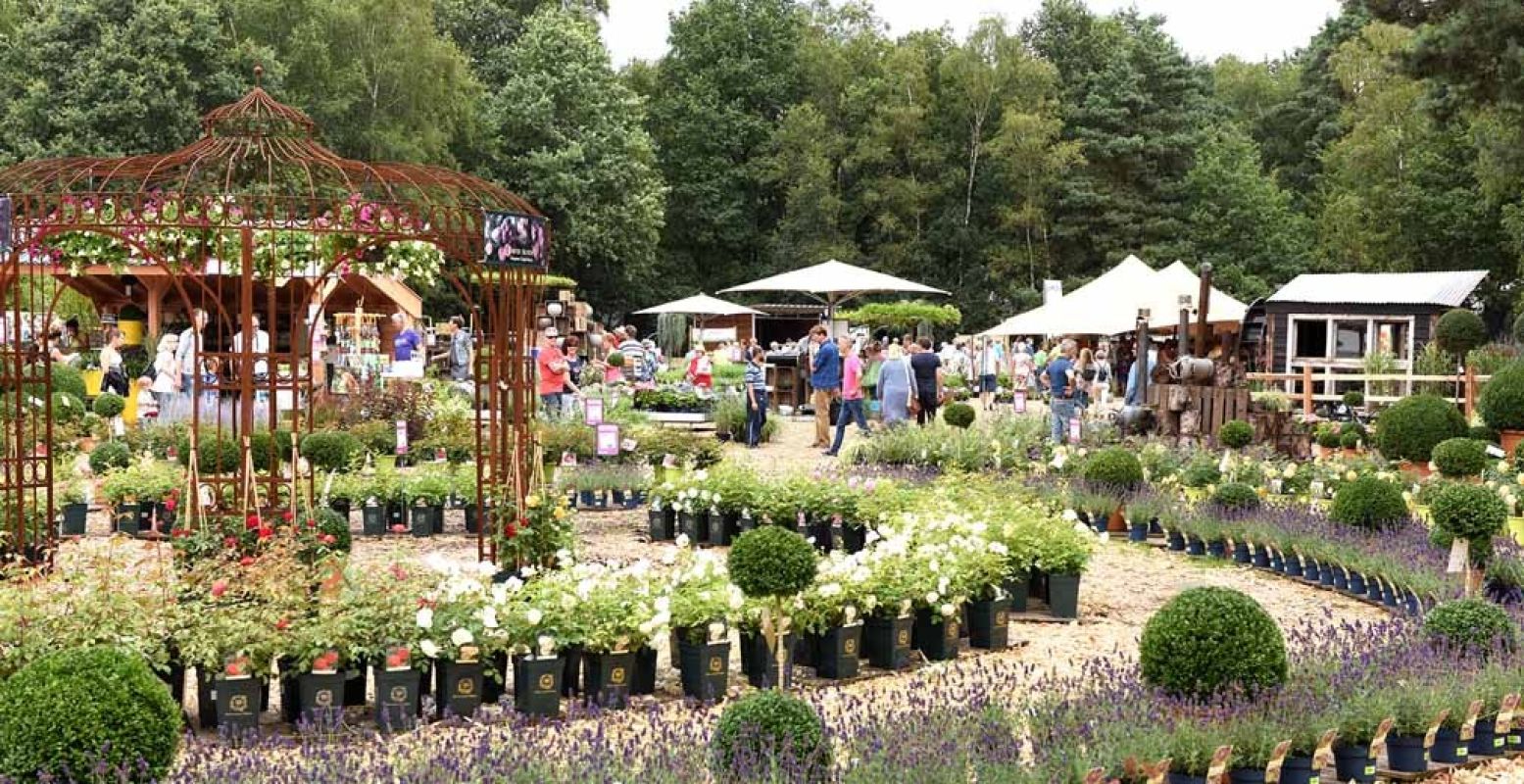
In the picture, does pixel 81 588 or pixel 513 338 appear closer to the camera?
pixel 81 588

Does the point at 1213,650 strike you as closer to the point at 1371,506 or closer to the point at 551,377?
the point at 1371,506

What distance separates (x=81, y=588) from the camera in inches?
282

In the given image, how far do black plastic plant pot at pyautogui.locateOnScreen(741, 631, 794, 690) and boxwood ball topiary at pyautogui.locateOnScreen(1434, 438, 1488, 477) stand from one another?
721 cm

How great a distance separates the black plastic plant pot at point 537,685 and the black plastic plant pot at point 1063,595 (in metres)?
3.56

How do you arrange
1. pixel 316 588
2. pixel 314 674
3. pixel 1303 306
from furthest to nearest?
pixel 1303 306, pixel 316 588, pixel 314 674

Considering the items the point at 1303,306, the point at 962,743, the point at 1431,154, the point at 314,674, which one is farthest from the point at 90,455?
the point at 1431,154

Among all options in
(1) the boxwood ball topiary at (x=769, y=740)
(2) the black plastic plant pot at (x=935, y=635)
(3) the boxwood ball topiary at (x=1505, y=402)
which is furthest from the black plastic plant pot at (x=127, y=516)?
(3) the boxwood ball topiary at (x=1505, y=402)

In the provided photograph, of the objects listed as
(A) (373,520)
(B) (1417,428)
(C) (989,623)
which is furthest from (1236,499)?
(A) (373,520)

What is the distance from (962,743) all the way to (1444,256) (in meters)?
→ 38.0

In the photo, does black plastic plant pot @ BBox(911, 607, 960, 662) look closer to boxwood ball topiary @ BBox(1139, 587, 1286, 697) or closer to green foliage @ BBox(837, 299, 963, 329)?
boxwood ball topiary @ BBox(1139, 587, 1286, 697)

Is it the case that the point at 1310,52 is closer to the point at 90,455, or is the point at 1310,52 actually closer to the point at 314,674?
the point at 90,455

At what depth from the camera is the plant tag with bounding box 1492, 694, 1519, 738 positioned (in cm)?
638

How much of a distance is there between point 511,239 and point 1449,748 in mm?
5537

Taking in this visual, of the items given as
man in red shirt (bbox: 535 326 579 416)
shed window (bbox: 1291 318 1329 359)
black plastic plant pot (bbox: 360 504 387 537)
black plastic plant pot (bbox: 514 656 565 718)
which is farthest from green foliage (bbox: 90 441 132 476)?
shed window (bbox: 1291 318 1329 359)
